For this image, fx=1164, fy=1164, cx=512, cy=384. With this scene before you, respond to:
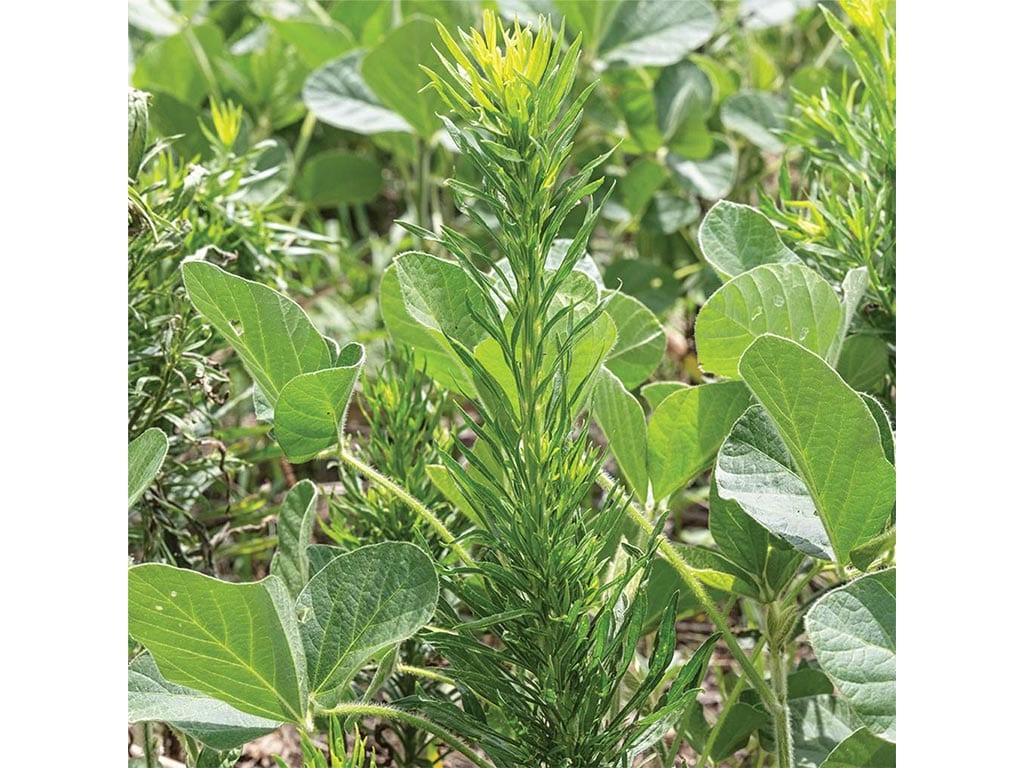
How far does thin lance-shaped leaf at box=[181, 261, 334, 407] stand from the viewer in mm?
606

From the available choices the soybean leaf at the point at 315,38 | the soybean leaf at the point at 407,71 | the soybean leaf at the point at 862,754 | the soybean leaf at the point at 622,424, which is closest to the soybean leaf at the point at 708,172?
the soybean leaf at the point at 407,71

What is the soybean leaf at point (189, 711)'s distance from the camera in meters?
0.56

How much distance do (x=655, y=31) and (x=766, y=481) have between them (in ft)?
2.61

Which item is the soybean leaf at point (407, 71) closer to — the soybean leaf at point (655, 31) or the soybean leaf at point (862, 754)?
the soybean leaf at point (655, 31)

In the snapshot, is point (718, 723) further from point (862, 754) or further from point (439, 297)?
point (439, 297)

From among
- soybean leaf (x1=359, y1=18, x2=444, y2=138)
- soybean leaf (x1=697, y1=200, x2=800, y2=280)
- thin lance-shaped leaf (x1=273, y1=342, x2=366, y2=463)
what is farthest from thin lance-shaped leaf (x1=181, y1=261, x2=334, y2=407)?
soybean leaf (x1=359, y1=18, x2=444, y2=138)

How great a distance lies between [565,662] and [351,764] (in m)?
0.11

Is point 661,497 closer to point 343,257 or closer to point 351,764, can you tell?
point 351,764

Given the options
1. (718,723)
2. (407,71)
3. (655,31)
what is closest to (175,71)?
(407,71)

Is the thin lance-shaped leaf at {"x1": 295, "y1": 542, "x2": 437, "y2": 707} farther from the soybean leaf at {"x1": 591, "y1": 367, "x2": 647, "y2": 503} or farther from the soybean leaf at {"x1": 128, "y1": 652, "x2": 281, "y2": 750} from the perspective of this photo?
the soybean leaf at {"x1": 591, "y1": 367, "x2": 647, "y2": 503}

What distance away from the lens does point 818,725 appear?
688 mm

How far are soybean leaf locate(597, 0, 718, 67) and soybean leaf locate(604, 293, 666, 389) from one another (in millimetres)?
587

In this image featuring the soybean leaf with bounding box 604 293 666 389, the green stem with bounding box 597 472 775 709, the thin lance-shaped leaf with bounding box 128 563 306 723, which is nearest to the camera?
the thin lance-shaped leaf with bounding box 128 563 306 723

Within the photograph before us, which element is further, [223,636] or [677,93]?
[677,93]
